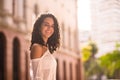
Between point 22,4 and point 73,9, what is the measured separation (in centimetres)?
1199

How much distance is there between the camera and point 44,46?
151 inches

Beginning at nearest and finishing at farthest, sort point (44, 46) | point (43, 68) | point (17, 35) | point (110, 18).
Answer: point (43, 68)
point (44, 46)
point (17, 35)
point (110, 18)

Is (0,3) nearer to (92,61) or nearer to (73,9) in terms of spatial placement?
(73,9)

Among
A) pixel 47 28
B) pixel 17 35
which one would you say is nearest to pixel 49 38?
pixel 47 28

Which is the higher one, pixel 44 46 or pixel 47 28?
→ pixel 47 28

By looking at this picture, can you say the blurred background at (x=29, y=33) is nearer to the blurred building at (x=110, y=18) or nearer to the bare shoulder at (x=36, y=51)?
the blurred building at (x=110, y=18)

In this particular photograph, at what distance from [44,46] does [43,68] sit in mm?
242

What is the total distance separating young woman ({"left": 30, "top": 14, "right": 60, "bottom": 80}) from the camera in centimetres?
371

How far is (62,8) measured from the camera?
27141mm

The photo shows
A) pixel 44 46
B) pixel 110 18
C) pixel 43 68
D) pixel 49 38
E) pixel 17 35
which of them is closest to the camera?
pixel 43 68

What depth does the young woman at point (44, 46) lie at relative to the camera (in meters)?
3.71

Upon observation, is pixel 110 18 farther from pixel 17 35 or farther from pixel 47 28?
pixel 47 28

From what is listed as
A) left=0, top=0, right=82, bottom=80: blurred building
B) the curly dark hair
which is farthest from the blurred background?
the curly dark hair

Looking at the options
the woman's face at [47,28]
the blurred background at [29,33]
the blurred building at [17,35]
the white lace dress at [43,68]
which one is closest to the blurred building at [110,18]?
the blurred background at [29,33]
